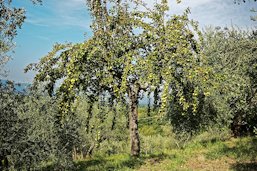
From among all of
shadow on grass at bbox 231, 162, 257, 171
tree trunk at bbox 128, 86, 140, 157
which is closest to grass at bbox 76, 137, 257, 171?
shadow on grass at bbox 231, 162, 257, 171

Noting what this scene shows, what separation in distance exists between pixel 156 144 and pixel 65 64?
116 feet

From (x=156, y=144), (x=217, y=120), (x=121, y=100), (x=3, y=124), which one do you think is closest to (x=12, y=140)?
(x=3, y=124)

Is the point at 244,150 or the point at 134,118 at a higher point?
the point at 134,118

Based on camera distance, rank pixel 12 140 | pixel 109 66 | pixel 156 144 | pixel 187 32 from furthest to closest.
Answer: pixel 156 144 → pixel 187 32 → pixel 109 66 → pixel 12 140

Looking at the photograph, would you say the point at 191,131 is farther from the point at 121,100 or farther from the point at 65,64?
the point at 65,64

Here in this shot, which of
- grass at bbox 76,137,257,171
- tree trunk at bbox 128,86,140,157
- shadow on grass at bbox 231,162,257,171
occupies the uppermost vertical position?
tree trunk at bbox 128,86,140,157

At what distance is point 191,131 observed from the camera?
98.1 feet

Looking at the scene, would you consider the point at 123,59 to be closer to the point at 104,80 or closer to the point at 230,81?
the point at 104,80

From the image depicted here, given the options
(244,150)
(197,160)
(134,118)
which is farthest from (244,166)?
(134,118)

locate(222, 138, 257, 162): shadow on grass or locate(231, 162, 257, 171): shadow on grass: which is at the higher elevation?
locate(222, 138, 257, 162): shadow on grass

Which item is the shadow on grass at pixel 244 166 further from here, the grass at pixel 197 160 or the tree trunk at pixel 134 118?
the tree trunk at pixel 134 118

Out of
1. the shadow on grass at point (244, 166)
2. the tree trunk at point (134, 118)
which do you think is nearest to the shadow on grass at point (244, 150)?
the shadow on grass at point (244, 166)

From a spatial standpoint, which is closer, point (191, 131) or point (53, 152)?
point (53, 152)

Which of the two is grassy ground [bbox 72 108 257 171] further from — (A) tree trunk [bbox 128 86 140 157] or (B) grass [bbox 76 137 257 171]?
(A) tree trunk [bbox 128 86 140 157]
